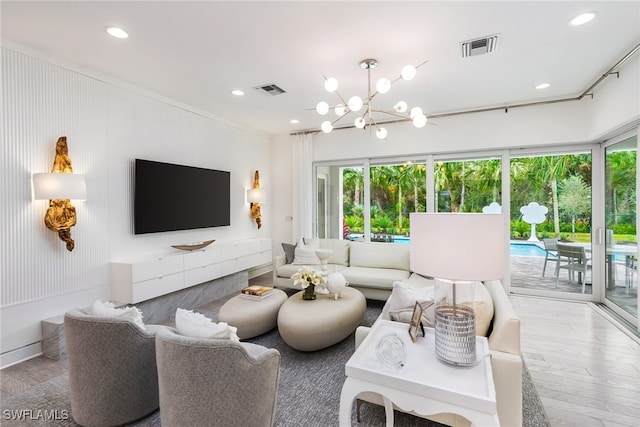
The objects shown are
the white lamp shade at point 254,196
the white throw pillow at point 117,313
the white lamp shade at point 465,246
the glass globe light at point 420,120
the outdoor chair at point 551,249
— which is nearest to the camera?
the white lamp shade at point 465,246

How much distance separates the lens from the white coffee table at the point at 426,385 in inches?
49.0

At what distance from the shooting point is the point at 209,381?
4.92 ft

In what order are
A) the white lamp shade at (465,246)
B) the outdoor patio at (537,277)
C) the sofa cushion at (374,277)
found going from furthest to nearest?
the outdoor patio at (537,277)
the sofa cushion at (374,277)
the white lamp shade at (465,246)

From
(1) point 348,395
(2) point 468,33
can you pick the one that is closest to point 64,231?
(1) point 348,395

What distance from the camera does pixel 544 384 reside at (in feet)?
7.62

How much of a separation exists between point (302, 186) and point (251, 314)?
11.0ft

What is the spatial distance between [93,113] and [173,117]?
1.05m

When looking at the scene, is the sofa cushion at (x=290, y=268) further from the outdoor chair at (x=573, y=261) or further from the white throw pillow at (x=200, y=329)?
the outdoor chair at (x=573, y=261)

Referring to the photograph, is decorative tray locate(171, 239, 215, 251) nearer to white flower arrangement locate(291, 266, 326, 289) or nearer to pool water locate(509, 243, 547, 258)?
white flower arrangement locate(291, 266, 326, 289)

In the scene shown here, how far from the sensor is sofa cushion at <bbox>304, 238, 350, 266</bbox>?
4.79m

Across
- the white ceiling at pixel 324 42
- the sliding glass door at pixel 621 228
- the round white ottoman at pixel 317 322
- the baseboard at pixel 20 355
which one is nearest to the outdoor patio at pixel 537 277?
the sliding glass door at pixel 621 228

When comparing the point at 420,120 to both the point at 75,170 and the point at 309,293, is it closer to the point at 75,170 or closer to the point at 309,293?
the point at 309,293

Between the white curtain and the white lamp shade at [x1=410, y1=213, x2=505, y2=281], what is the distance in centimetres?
448

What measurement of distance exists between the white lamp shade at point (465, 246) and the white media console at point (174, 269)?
3.16 metres
